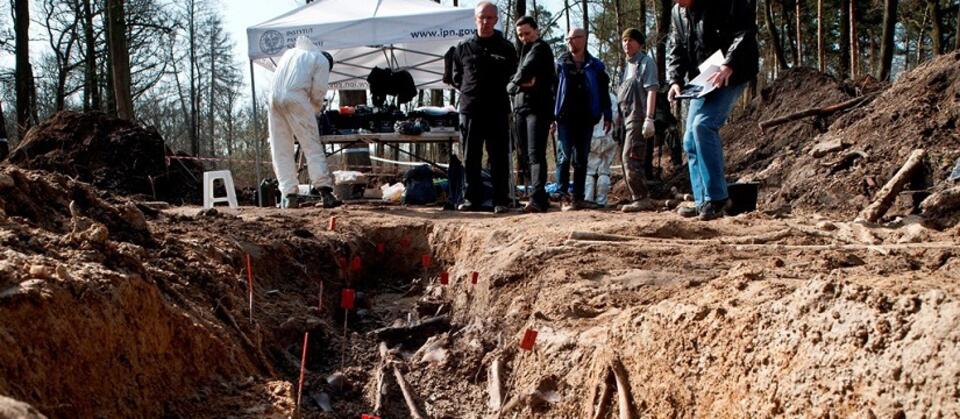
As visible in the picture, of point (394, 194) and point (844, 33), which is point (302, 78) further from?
point (844, 33)

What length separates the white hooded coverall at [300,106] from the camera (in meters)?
7.78

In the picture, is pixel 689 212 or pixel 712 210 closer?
pixel 712 210

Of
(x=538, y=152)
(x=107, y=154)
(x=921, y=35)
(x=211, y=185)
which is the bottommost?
(x=211, y=185)

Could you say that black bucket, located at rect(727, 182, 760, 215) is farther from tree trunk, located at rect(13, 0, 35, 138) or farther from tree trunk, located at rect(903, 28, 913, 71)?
tree trunk, located at rect(903, 28, 913, 71)

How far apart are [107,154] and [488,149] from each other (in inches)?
293

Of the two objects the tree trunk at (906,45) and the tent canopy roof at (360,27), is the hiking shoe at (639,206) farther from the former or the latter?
the tree trunk at (906,45)

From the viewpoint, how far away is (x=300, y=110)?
309 inches

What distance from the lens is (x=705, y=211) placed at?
5.41m

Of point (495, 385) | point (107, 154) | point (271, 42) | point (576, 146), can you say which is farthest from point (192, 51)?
point (495, 385)

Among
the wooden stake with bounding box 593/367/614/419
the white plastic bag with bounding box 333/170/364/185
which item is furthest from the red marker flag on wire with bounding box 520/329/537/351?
the white plastic bag with bounding box 333/170/364/185

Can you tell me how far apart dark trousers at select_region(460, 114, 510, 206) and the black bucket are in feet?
→ 7.69

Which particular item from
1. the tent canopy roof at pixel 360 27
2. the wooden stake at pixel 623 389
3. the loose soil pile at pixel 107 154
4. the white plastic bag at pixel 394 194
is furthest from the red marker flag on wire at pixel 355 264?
the loose soil pile at pixel 107 154

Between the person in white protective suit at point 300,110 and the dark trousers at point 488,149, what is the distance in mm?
1467

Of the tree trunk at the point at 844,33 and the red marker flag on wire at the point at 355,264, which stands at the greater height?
the tree trunk at the point at 844,33
